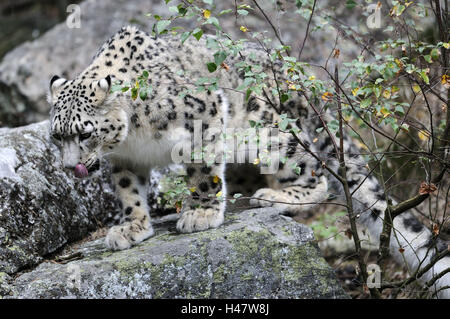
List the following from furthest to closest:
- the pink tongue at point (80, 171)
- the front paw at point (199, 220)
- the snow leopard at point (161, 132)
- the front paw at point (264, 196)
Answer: the front paw at point (264, 196)
the front paw at point (199, 220)
the snow leopard at point (161, 132)
the pink tongue at point (80, 171)

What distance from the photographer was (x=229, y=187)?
7379mm

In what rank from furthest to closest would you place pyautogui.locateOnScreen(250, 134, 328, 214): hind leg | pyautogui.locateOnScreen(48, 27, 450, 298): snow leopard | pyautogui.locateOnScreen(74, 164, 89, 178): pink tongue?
pyautogui.locateOnScreen(250, 134, 328, 214): hind leg, pyautogui.locateOnScreen(48, 27, 450, 298): snow leopard, pyautogui.locateOnScreen(74, 164, 89, 178): pink tongue

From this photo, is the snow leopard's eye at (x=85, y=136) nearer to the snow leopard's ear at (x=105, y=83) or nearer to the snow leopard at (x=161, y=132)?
the snow leopard at (x=161, y=132)

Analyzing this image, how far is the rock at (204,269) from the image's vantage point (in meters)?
5.03

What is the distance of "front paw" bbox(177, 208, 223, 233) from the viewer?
5848mm

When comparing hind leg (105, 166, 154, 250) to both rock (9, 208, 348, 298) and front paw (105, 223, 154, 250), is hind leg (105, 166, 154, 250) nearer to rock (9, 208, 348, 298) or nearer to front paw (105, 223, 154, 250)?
front paw (105, 223, 154, 250)

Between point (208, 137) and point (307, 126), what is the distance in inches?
60.4

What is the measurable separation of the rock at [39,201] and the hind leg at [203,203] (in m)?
1.18

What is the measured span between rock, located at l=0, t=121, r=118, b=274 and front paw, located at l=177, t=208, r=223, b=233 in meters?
1.19

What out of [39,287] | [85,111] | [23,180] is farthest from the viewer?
[23,180]

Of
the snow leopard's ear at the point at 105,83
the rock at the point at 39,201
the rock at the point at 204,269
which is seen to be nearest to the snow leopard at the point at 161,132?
the snow leopard's ear at the point at 105,83

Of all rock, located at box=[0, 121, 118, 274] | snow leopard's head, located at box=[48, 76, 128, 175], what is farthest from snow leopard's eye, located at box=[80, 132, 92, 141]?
rock, located at box=[0, 121, 118, 274]
